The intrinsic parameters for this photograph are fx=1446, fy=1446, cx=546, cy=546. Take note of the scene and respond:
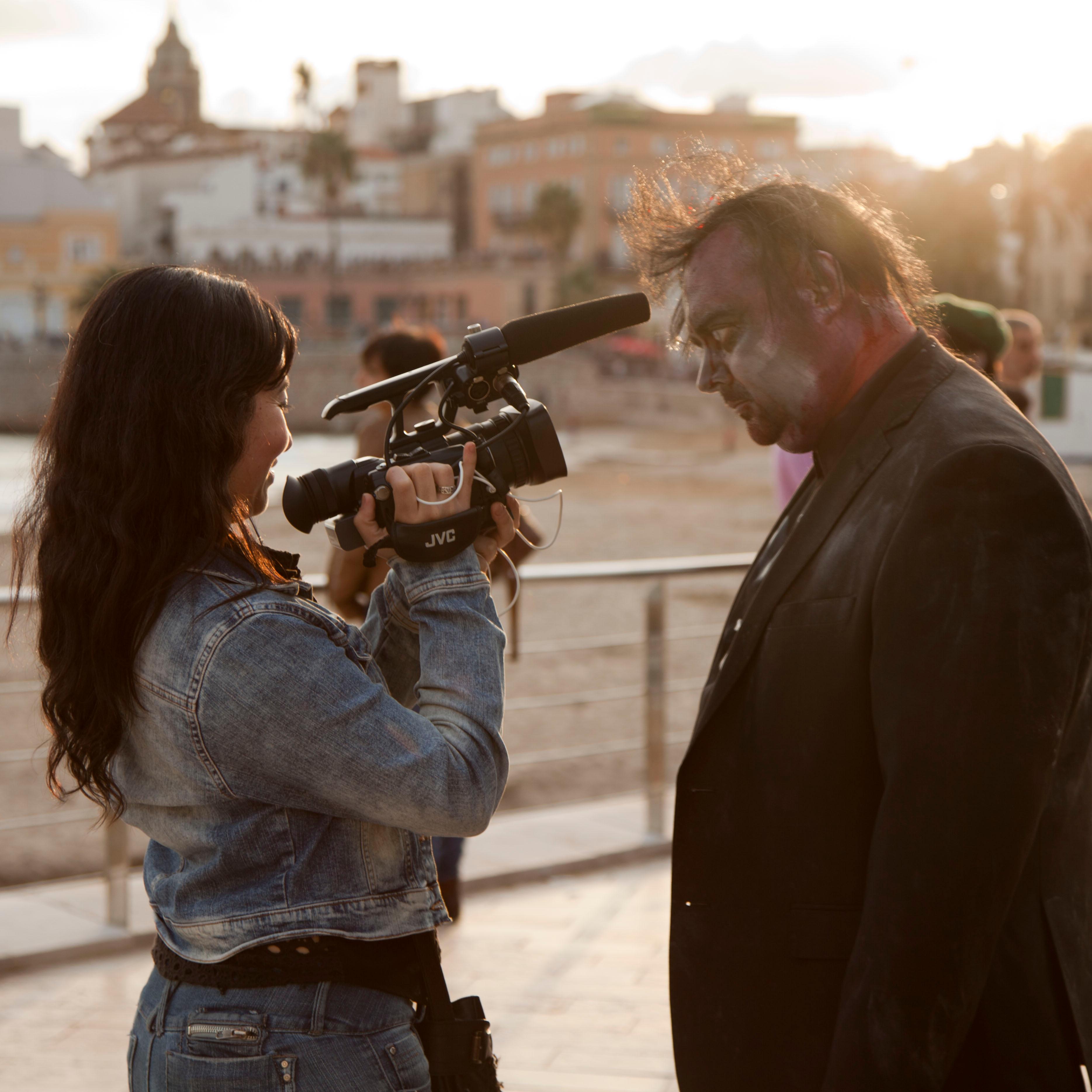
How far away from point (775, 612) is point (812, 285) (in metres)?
0.37

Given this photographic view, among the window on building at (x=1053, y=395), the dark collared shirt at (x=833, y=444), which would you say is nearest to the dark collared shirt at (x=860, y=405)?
the dark collared shirt at (x=833, y=444)

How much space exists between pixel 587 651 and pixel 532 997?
9203mm

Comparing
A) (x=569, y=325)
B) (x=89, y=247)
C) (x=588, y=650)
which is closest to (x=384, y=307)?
(x=89, y=247)

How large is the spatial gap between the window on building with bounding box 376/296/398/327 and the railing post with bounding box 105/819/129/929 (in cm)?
6253

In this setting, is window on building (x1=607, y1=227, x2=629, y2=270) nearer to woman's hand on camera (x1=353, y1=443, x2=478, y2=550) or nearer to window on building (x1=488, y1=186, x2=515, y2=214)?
window on building (x1=488, y1=186, x2=515, y2=214)

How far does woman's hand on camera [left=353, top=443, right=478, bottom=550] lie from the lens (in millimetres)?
1497

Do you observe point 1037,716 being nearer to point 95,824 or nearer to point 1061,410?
point 95,824

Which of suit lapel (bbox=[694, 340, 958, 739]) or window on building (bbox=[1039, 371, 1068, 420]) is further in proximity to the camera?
window on building (bbox=[1039, 371, 1068, 420])

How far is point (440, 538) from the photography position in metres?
1.50

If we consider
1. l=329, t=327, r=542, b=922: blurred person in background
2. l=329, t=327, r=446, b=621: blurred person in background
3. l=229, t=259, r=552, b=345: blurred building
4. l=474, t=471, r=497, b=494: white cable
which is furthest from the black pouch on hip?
→ l=229, t=259, r=552, b=345: blurred building

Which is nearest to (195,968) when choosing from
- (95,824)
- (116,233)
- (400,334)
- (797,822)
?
→ (95,824)

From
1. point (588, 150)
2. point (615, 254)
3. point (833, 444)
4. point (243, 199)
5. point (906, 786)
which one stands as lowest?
point (615, 254)

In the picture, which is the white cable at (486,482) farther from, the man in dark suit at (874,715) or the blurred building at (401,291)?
the blurred building at (401,291)

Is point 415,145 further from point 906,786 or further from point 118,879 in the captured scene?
point 906,786
